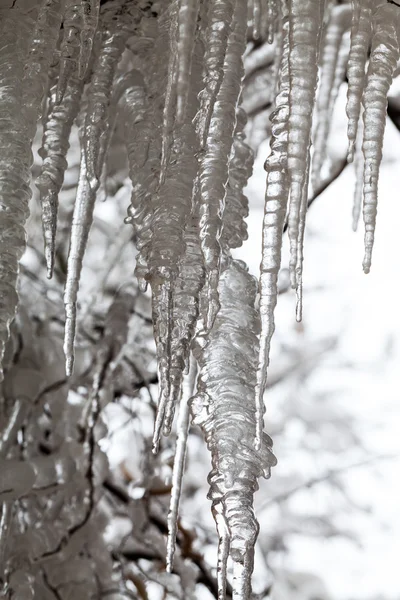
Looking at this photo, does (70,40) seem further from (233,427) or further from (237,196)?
(233,427)

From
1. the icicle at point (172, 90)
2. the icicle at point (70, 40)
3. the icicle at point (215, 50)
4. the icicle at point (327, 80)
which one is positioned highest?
the icicle at point (327, 80)

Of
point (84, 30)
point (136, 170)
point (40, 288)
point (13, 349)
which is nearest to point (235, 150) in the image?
point (136, 170)

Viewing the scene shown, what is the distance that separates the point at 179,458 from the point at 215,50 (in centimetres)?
32

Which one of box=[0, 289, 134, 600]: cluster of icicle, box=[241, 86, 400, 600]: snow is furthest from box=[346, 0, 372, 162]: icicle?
box=[241, 86, 400, 600]: snow

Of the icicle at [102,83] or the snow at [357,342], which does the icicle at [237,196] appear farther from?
the snow at [357,342]

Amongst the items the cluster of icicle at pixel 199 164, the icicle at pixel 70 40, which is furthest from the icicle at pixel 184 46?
the icicle at pixel 70 40

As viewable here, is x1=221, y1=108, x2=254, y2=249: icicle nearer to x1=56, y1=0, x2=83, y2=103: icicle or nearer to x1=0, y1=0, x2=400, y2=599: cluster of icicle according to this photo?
x1=0, y1=0, x2=400, y2=599: cluster of icicle

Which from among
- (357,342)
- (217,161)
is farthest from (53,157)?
(357,342)

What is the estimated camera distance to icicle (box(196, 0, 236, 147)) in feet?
1.73

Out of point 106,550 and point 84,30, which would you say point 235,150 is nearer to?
point 84,30

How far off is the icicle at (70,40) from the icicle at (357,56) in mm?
193

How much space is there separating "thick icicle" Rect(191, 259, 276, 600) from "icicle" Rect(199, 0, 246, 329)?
0.14ft

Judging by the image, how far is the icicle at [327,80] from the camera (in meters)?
0.85

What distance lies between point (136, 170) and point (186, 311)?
0.15 meters
